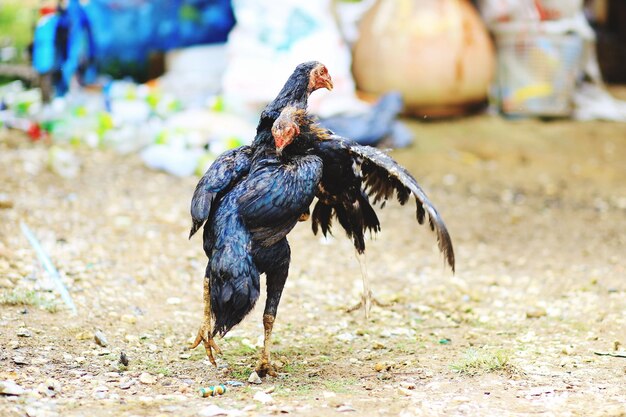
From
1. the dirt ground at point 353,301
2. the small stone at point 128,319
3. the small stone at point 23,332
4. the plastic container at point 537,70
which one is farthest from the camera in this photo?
the plastic container at point 537,70

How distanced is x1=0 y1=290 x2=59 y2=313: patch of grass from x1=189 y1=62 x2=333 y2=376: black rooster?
108 centimetres

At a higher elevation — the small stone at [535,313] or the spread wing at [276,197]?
the spread wing at [276,197]

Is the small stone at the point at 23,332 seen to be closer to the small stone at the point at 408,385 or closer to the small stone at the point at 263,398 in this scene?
the small stone at the point at 263,398

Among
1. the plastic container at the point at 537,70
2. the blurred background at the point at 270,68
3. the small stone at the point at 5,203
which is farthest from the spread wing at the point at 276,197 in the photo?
the plastic container at the point at 537,70

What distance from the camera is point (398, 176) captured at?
11.1 feet

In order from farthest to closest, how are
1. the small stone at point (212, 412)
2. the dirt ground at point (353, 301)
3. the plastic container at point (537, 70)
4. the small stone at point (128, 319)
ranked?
the plastic container at point (537, 70) < the small stone at point (128, 319) < the dirt ground at point (353, 301) < the small stone at point (212, 412)

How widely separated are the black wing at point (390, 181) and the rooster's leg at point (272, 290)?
52 centimetres

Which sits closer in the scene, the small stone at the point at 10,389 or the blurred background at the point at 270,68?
the small stone at the point at 10,389

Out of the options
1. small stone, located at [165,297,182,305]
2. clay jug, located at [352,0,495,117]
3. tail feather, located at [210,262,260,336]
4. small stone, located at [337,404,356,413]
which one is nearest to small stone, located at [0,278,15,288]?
small stone, located at [165,297,182,305]

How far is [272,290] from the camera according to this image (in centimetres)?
351

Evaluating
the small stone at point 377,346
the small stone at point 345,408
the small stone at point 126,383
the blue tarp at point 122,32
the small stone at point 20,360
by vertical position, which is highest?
the blue tarp at point 122,32

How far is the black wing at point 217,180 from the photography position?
Answer: 10.8ft

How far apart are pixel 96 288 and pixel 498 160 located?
4351 mm

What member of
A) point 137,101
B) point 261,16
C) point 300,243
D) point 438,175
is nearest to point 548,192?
point 438,175
